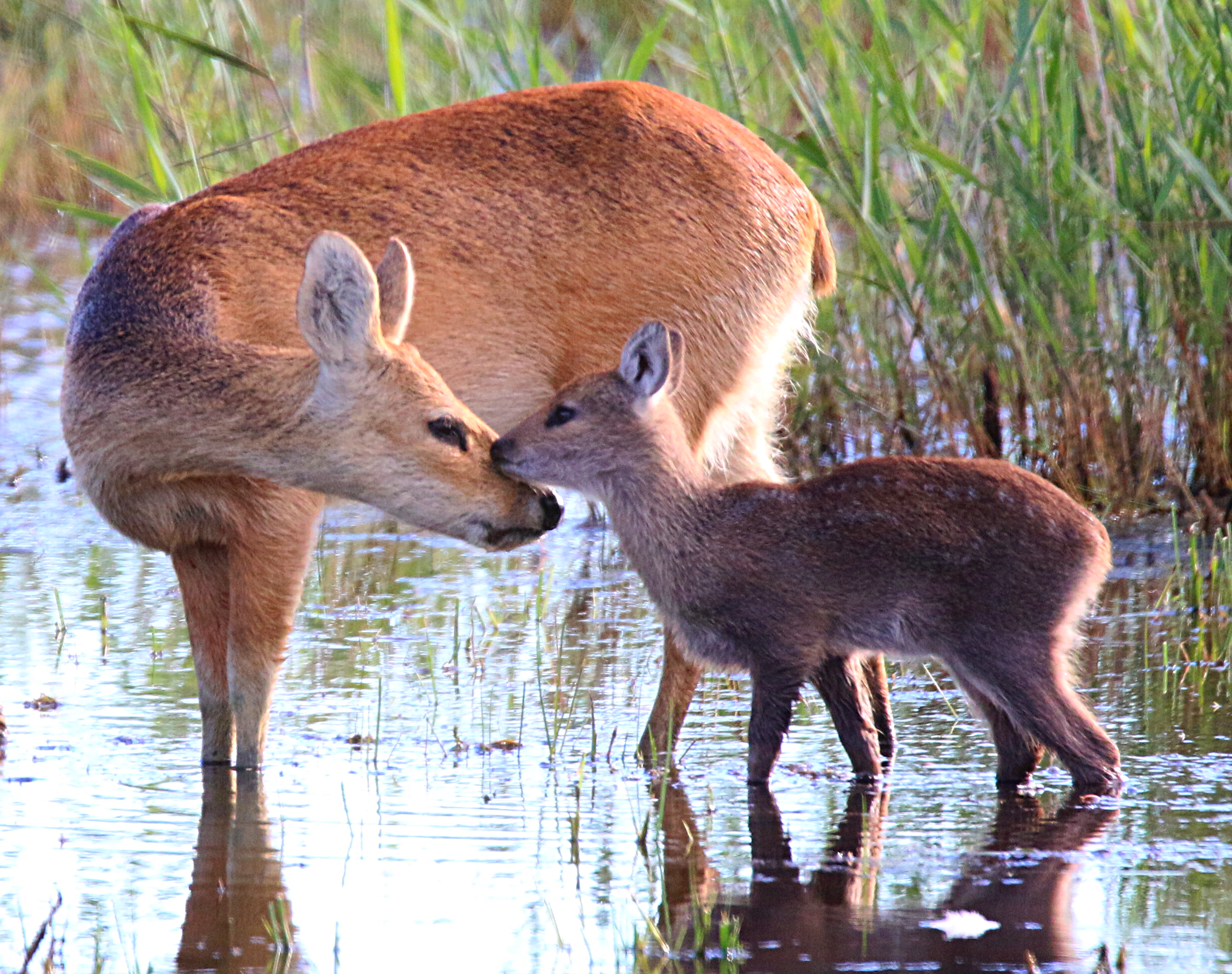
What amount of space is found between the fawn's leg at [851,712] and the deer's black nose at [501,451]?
3.15 feet

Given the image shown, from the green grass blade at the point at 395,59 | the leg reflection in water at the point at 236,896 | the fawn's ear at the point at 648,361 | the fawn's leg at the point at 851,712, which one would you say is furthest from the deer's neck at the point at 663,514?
the green grass blade at the point at 395,59

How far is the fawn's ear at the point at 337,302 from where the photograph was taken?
491 centimetres

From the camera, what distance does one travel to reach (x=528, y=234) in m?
5.98

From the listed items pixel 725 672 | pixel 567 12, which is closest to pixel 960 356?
pixel 725 672

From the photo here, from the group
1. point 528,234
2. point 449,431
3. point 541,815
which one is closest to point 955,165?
point 528,234

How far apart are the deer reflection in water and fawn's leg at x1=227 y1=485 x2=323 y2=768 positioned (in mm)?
1243

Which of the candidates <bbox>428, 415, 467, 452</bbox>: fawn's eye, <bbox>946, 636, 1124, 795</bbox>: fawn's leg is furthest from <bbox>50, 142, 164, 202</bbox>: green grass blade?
<bbox>946, 636, 1124, 795</bbox>: fawn's leg

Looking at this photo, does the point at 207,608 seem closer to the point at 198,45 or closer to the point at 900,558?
the point at 198,45

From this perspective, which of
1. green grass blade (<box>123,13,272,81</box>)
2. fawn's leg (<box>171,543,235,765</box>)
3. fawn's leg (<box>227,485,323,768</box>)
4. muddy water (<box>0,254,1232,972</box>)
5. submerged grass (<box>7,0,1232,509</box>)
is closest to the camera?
muddy water (<box>0,254,1232,972</box>)

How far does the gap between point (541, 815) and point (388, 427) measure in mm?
1054

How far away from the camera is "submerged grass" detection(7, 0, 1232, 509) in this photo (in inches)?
268

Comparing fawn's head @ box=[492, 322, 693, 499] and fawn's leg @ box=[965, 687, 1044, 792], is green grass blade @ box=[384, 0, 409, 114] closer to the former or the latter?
fawn's head @ box=[492, 322, 693, 499]

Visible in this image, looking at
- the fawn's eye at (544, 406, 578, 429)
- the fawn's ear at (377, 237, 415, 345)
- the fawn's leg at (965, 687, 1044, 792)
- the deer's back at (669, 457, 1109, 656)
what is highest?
the fawn's ear at (377, 237, 415, 345)

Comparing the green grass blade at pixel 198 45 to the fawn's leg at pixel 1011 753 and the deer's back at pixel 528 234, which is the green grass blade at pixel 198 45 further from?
the fawn's leg at pixel 1011 753
